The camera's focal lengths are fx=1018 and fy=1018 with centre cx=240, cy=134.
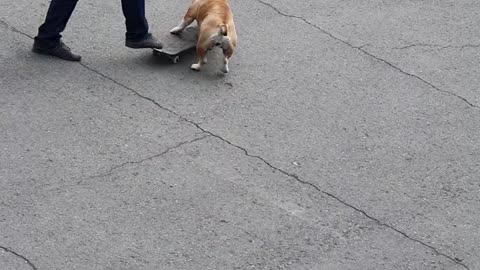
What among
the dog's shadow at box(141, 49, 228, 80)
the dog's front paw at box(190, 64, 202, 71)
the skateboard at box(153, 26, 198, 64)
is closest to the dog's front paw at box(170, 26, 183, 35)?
the skateboard at box(153, 26, 198, 64)

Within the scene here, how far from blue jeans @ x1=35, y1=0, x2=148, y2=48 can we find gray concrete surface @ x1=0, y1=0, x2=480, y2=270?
18cm

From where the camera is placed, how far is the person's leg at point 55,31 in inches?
306

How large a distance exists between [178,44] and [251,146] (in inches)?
57.5

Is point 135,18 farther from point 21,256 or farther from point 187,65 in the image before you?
point 21,256

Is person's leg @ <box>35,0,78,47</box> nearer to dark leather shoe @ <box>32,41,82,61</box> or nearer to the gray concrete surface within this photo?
dark leather shoe @ <box>32,41,82,61</box>

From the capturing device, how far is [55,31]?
7809 millimetres

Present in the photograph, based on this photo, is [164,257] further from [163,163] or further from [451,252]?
[451,252]

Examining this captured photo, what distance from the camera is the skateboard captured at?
8000mm

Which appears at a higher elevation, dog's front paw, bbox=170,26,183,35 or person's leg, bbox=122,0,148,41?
person's leg, bbox=122,0,148,41

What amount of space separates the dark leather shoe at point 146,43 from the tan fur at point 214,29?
331mm

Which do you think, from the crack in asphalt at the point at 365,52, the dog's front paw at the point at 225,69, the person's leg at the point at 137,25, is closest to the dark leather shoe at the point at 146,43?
the person's leg at the point at 137,25

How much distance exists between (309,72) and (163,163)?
191 cm

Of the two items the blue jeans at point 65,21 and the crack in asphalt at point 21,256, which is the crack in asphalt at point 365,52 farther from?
the crack in asphalt at point 21,256

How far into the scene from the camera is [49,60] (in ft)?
25.9
